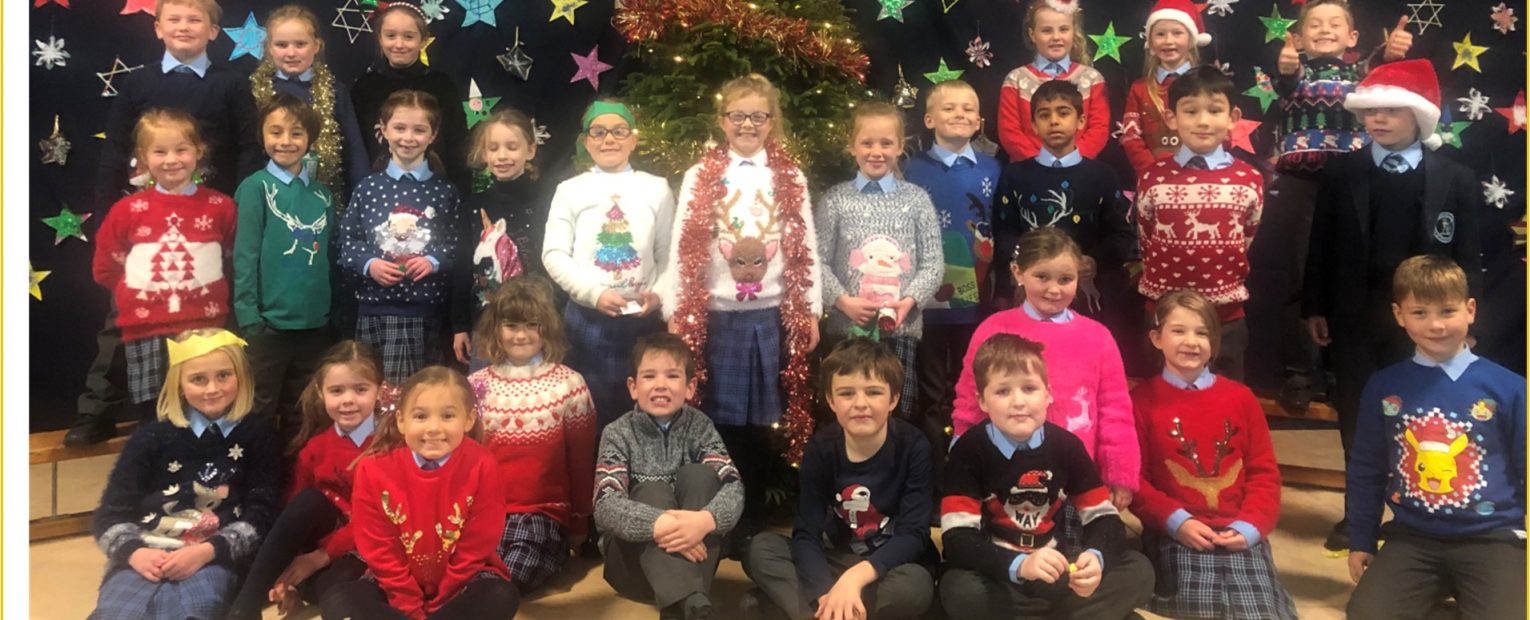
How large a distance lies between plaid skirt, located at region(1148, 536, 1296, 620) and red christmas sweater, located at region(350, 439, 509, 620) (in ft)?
6.58

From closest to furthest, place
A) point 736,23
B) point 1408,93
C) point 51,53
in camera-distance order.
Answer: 1. point 1408,93
2. point 51,53
3. point 736,23

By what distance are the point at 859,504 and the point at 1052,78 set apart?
1.69 meters

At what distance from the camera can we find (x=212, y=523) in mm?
3109

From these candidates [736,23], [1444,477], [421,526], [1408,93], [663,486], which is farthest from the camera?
[736,23]

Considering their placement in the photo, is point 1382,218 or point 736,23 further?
point 736,23

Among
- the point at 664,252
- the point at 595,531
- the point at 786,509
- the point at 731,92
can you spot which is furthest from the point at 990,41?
the point at 595,531

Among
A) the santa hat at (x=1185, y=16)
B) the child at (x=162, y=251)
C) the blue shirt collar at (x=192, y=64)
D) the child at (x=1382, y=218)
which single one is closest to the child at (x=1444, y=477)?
the child at (x=1382, y=218)

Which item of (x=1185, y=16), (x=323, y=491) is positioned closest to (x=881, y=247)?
(x=1185, y=16)

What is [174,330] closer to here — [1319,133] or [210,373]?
[210,373]

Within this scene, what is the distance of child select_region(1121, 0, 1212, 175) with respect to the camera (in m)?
3.67

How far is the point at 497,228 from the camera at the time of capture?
3.58 meters

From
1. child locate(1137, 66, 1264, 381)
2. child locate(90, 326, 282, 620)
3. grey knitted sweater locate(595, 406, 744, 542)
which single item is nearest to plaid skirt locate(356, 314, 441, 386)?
child locate(90, 326, 282, 620)

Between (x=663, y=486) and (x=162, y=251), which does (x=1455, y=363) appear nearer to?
(x=663, y=486)

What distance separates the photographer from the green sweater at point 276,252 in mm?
3396
